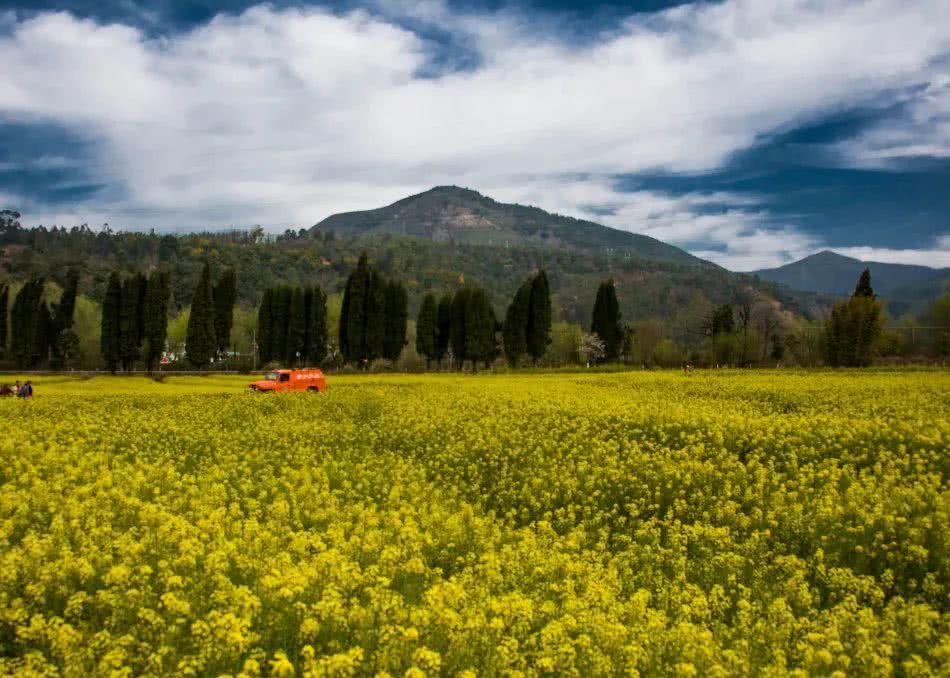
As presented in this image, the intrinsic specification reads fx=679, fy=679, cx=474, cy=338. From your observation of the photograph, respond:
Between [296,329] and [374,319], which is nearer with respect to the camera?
[374,319]

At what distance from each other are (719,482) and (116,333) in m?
81.6

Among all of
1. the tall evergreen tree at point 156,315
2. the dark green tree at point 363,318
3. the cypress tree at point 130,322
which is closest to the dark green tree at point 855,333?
the dark green tree at point 363,318

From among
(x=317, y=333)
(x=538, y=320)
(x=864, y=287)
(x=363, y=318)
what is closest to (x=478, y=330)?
(x=538, y=320)

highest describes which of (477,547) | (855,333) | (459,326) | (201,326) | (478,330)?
(459,326)

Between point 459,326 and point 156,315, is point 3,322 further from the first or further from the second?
point 459,326

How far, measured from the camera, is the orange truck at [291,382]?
46938mm

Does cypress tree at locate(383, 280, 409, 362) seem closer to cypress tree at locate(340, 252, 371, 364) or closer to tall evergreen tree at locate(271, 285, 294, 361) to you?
cypress tree at locate(340, 252, 371, 364)

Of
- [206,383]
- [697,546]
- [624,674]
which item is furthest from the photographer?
[206,383]

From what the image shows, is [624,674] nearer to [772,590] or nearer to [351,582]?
[351,582]

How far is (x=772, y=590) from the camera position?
10.4 metres

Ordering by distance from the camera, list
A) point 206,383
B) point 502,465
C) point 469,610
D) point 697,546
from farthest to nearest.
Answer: point 206,383
point 502,465
point 697,546
point 469,610

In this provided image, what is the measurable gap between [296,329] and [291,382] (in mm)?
43105

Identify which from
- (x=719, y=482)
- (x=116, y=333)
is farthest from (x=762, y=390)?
(x=116, y=333)

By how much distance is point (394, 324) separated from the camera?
8925 centimetres
